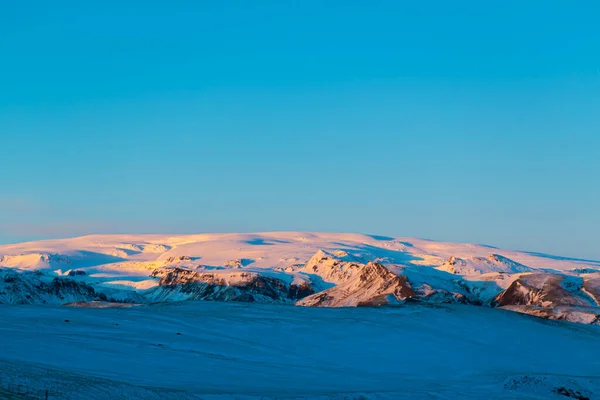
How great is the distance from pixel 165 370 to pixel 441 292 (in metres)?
144

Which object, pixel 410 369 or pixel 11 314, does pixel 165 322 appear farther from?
pixel 410 369

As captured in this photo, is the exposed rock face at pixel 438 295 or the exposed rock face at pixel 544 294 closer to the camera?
the exposed rock face at pixel 544 294

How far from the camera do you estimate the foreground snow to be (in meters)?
42.3

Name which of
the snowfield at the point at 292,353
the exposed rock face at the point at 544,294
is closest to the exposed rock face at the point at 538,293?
the exposed rock face at the point at 544,294

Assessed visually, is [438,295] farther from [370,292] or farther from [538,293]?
[538,293]

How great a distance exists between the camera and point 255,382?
4697 cm

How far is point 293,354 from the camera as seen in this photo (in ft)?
203

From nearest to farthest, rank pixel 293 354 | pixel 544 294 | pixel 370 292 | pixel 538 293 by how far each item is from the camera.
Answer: pixel 293 354
pixel 544 294
pixel 538 293
pixel 370 292

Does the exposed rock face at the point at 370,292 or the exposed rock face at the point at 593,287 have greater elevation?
the exposed rock face at the point at 593,287

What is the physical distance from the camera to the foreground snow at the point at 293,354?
42322 mm

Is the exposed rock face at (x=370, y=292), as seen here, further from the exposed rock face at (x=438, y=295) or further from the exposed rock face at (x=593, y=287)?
the exposed rock face at (x=593, y=287)

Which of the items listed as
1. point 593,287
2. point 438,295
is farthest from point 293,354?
point 438,295

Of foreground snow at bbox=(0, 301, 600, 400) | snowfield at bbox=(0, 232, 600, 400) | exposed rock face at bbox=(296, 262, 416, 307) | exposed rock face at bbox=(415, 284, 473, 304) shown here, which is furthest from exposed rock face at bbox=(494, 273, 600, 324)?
foreground snow at bbox=(0, 301, 600, 400)

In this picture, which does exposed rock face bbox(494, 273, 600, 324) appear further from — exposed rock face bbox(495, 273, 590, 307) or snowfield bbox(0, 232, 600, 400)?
snowfield bbox(0, 232, 600, 400)
